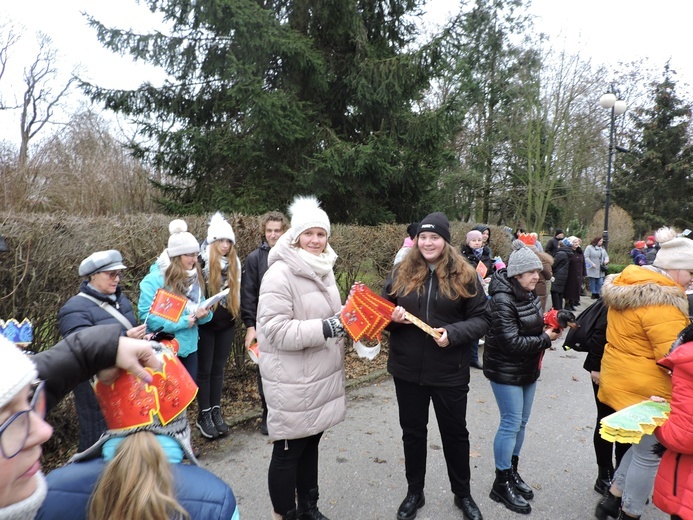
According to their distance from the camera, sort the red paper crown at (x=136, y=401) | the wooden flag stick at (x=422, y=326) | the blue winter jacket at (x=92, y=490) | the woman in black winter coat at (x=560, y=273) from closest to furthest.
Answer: the blue winter jacket at (x=92, y=490), the red paper crown at (x=136, y=401), the wooden flag stick at (x=422, y=326), the woman in black winter coat at (x=560, y=273)

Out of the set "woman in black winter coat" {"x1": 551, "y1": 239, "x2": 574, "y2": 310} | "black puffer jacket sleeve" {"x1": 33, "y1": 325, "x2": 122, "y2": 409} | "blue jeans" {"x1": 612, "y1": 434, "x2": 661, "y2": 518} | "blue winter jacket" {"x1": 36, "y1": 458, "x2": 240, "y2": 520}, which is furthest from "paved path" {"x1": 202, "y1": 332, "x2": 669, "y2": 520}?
"woman in black winter coat" {"x1": 551, "y1": 239, "x2": 574, "y2": 310}

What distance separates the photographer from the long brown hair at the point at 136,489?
1220 mm

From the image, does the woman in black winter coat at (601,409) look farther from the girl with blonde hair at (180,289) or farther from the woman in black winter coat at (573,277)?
the woman in black winter coat at (573,277)

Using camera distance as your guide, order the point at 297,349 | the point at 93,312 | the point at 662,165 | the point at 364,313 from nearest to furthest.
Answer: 1. the point at 297,349
2. the point at 364,313
3. the point at 93,312
4. the point at 662,165

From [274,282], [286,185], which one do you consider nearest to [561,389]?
[274,282]

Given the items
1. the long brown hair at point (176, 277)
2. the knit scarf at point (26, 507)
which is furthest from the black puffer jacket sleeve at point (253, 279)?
the knit scarf at point (26, 507)

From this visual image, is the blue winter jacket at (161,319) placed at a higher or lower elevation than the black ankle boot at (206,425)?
higher

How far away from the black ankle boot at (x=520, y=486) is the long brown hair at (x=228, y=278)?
9.08 ft

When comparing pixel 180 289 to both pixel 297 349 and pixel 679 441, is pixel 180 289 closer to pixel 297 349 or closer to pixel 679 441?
pixel 297 349

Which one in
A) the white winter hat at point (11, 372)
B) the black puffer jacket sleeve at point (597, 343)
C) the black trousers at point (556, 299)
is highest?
the white winter hat at point (11, 372)

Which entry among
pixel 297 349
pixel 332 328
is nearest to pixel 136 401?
pixel 297 349

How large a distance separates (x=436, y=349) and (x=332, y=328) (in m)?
0.81

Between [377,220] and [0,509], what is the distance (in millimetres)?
10256

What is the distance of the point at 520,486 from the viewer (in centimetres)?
332
